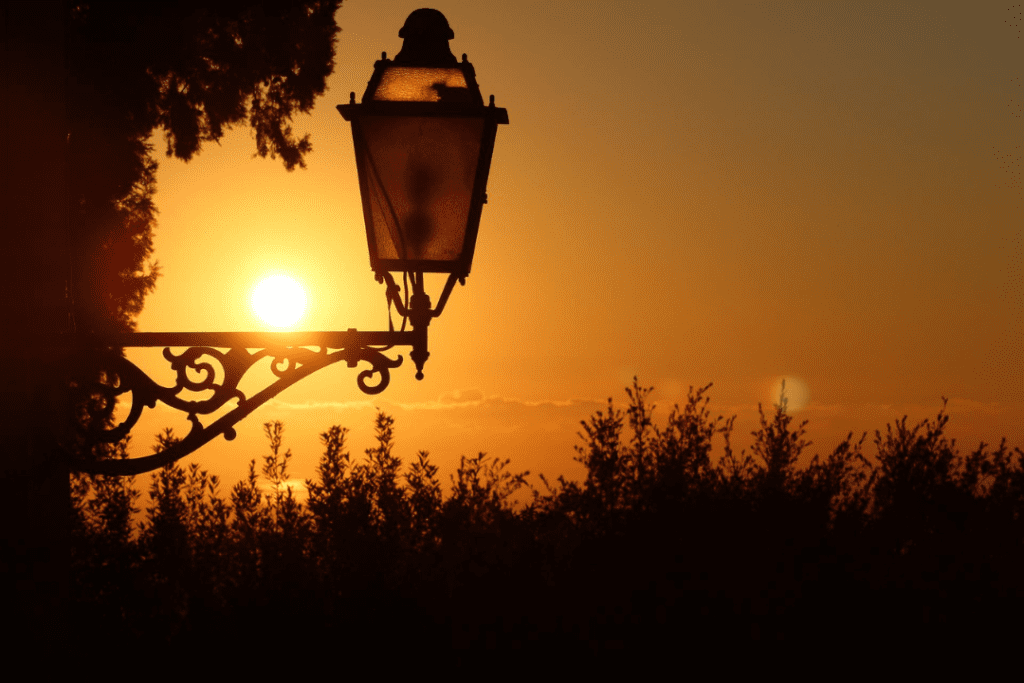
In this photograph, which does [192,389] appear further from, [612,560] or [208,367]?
[612,560]

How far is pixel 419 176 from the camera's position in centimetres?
418

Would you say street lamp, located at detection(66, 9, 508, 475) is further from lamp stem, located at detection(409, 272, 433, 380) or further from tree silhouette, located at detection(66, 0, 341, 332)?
tree silhouette, located at detection(66, 0, 341, 332)

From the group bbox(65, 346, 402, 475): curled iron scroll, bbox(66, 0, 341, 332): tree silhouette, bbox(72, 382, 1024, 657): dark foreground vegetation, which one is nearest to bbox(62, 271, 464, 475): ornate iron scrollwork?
bbox(65, 346, 402, 475): curled iron scroll

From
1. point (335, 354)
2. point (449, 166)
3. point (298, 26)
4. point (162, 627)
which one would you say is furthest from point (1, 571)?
point (298, 26)

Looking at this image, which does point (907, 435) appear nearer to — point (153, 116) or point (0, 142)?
point (0, 142)

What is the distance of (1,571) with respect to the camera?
154 inches

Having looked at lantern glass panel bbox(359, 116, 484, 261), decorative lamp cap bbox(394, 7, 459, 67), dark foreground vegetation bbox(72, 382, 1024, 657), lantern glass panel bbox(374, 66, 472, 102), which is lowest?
dark foreground vegetation bbox(72, 382, 1024, 657)

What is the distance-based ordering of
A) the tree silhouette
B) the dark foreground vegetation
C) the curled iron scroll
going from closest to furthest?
the curled iron scroll → the dark foreground vegetation → the tree silhouette

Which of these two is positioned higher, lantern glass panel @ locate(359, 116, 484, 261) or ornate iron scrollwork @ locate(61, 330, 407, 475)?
lantern glass panel @ locate(359, 116, 484, 261)

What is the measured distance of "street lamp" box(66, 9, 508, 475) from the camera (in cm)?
408

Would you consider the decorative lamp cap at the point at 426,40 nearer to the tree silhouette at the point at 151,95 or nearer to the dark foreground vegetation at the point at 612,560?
the dark foreground vegetation at the point at 612,560

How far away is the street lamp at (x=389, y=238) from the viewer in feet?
13.4

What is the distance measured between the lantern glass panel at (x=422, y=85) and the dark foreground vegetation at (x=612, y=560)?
4192 mm

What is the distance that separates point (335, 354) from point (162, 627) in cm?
511
